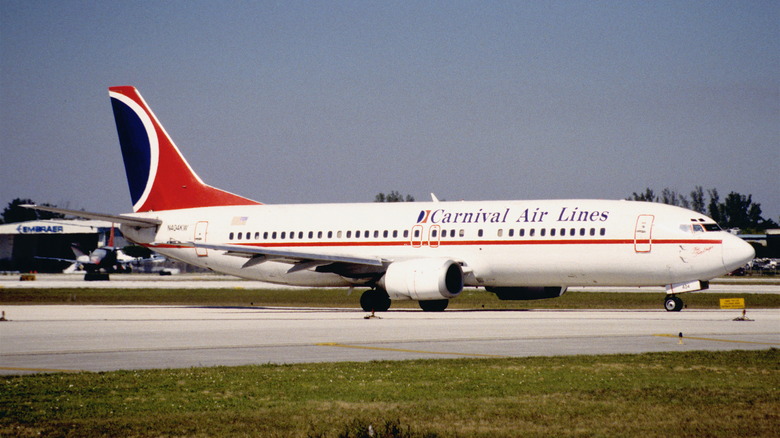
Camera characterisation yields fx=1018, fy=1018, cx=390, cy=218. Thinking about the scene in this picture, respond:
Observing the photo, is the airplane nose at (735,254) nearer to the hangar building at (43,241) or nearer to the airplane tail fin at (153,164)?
the airplane tail fin at (153,164)

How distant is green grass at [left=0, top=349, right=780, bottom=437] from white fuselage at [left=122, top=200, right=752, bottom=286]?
18.0 meters

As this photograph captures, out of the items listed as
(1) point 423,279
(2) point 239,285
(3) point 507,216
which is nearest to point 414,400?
(1) point 423,279

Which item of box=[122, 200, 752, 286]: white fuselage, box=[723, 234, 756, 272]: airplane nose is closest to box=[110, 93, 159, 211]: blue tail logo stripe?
box=[122, 200, 752, 286]: white fuselage

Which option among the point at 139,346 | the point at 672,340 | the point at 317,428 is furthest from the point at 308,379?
the point at 672,340

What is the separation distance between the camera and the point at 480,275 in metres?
38.5

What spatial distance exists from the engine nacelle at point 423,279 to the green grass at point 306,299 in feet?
15.7

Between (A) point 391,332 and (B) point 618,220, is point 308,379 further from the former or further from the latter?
(B) point 618,220

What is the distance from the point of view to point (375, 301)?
39469 millimetres

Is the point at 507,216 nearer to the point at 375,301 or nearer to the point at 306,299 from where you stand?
the point at 375,301

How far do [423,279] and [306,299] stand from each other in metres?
16.5

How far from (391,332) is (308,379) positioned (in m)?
10.3

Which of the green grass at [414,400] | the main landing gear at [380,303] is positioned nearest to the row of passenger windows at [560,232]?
the main landing gear at [380,303]

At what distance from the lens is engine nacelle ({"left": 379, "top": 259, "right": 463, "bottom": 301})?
36.9 meters

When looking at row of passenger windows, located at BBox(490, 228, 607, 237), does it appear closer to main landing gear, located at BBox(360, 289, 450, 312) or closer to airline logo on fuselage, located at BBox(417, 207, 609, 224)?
airline logo on fuselage, located at BBox(417, 207, 609, 224)
